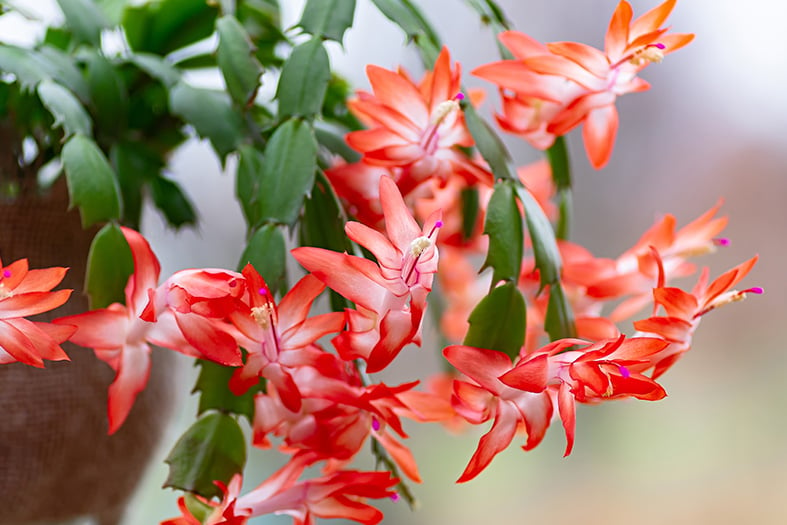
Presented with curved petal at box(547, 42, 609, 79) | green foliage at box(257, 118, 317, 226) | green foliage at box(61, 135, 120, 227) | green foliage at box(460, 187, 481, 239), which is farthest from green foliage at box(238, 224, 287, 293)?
green foliage at box(460, 187, 481, 239)

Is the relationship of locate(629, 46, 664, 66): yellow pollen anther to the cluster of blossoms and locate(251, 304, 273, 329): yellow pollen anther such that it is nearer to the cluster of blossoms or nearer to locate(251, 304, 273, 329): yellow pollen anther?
the cluster of blossoms

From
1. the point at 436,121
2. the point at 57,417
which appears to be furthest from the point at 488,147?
the point at 57,417

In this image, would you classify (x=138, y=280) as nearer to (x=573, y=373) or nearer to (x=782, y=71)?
(x=573, y=373)

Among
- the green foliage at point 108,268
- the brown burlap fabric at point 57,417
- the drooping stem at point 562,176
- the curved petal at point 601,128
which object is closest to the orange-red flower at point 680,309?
the curved petal at point 601,128

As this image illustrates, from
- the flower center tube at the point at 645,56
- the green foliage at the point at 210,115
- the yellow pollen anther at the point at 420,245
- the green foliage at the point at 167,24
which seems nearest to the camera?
the yellow pollen anther at the point at 420,245

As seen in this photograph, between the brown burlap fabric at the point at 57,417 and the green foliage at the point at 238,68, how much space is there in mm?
210

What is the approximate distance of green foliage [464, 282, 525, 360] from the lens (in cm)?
44

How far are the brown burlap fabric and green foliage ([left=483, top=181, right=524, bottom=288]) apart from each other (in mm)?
365

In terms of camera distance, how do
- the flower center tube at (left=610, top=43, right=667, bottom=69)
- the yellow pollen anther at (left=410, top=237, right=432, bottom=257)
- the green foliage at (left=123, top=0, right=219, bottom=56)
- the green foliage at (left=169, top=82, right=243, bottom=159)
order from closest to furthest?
the yellow pollen anther at (left=410, top=237, right=432, bottom=257) → the flower center tube at (left=610, top=43, right=667, bottom=69) → the green foliage at (left=169, top=82, right=243, bottom=159) → the green foliage at (left=123, top=0, right=219, bottom=56)

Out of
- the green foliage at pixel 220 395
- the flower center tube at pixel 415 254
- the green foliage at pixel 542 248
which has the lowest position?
the green foliage at pixel 220 395

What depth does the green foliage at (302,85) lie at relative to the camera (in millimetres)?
483

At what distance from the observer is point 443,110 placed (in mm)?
475

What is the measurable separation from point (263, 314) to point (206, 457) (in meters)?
0.10

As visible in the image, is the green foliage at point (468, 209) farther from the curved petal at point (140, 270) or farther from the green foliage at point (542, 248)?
the curved petal at point (140, 270)
